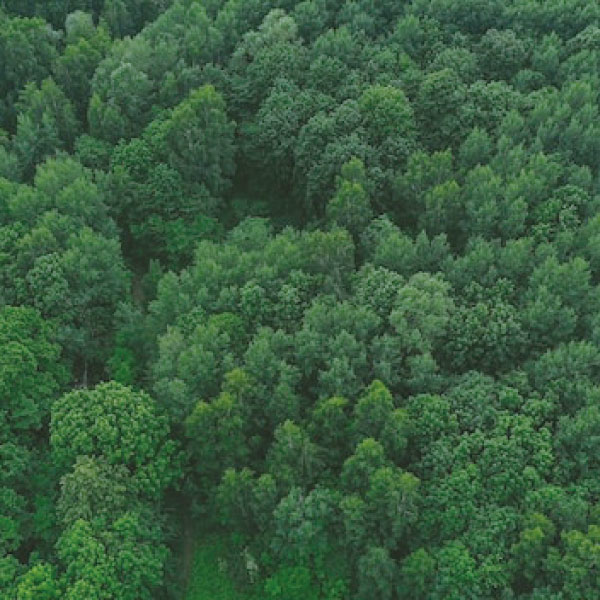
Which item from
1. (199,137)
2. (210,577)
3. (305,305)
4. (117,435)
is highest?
(199,137)

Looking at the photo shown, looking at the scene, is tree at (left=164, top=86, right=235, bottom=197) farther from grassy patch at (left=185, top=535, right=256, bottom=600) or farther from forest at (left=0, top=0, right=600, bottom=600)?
grassy patch at (left=185, top=535, right=256, bottom=600)

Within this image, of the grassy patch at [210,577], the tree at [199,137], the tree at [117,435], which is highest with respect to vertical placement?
the tree at [199,137]

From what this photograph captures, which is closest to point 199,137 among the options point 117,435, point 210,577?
point 117,435

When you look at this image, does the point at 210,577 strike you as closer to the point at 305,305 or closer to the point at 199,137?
the point at 305,305

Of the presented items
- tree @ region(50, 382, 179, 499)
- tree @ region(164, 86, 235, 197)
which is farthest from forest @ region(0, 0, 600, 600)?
tree @ region(164, 86, 235, 197)

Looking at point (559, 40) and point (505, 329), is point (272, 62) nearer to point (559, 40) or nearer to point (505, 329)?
point (559, 40)

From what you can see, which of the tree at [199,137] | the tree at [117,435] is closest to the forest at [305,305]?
the tree at [117,435]

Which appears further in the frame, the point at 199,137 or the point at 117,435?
the point at 199,137

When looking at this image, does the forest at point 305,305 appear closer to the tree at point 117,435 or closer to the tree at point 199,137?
the tree at point 117,435

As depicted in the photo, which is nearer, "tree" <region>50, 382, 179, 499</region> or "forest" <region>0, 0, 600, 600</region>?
"forest" <region>0, 0, 600, 600</region>
